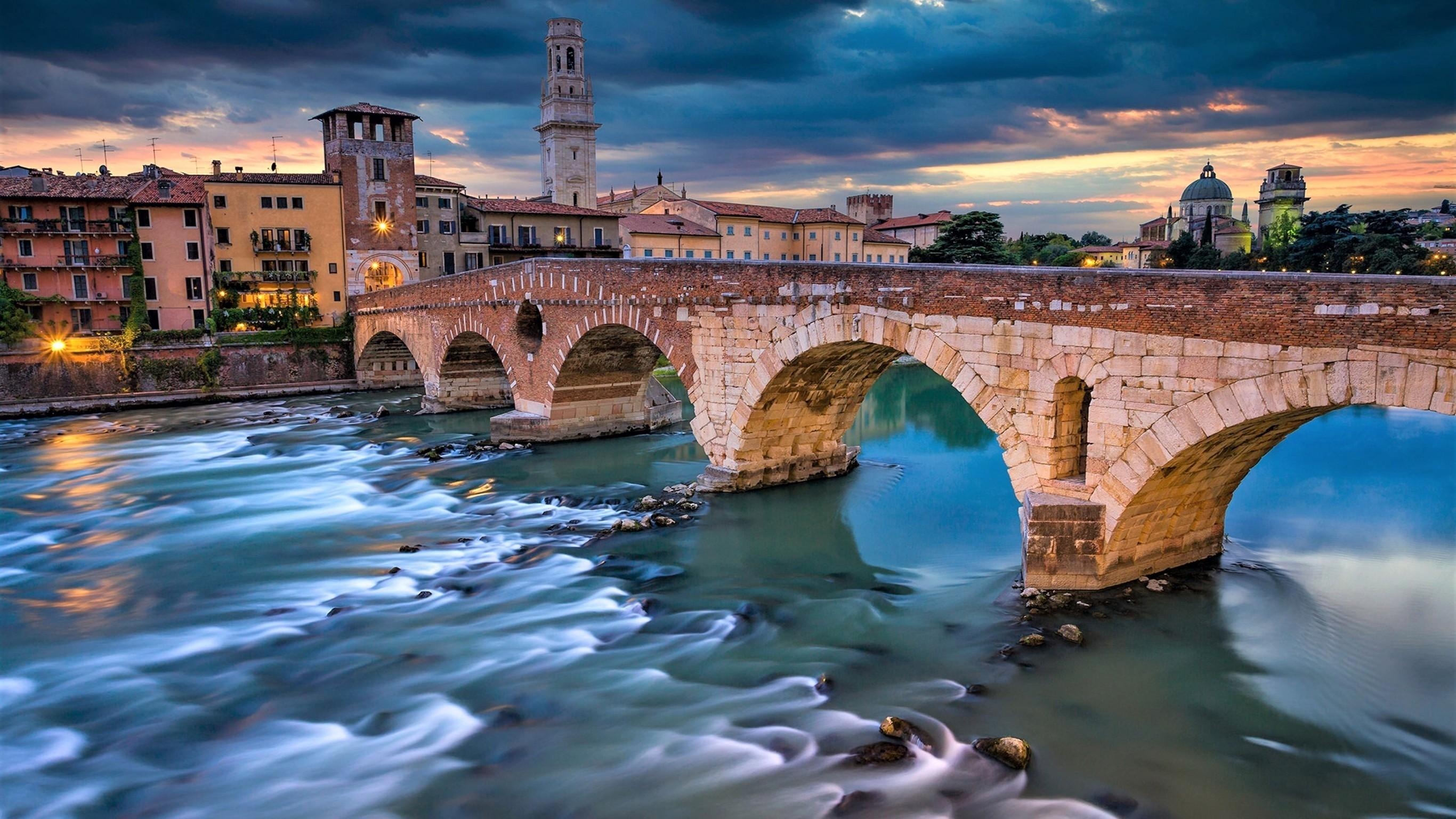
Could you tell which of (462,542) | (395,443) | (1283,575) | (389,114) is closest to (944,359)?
(1283,575)

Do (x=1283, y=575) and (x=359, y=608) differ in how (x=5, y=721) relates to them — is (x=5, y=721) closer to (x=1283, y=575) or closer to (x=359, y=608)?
(x=359, y=608)

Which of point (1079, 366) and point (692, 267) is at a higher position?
point (692, 267)

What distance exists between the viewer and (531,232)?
47562 mm

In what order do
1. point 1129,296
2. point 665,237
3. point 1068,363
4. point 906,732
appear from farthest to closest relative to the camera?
point 665,237
point 1068,363
point 1129,296
point 906,732

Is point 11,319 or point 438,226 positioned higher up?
point 438,226

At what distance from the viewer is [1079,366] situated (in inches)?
447

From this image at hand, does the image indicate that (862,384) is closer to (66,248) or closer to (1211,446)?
(1211,446)

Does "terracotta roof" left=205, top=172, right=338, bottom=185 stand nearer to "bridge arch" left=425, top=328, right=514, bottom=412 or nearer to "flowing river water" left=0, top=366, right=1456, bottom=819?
"bridge arch" left=425, top=328, right=514, bottom=412

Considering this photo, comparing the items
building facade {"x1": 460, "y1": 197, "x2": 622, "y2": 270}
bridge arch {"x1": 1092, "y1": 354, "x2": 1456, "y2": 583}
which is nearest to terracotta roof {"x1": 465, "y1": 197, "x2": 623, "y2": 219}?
building facade {"x1": 460, "y1": 197, "x2": 622, "y2": 270}

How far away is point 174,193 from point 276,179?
3996 millimetres

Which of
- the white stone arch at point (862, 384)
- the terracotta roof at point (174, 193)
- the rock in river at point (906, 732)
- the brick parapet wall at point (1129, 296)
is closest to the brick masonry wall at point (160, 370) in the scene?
the terracotta roof at point (174, 193)

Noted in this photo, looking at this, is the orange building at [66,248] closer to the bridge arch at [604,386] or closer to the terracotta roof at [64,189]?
the terracotta roof at [64,189]

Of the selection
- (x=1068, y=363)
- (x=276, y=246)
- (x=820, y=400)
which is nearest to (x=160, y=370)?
(x=276, y=246)

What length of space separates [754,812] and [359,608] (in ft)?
23.1
